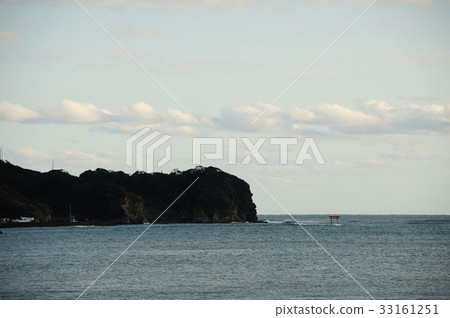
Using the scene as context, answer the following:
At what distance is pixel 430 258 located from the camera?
7844 cm

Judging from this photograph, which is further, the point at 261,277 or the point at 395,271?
the point at 395,271

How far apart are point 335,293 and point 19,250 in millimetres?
61269

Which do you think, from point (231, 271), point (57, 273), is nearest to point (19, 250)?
point (57, 273)

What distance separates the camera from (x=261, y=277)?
58.8m

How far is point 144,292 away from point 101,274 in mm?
12485
